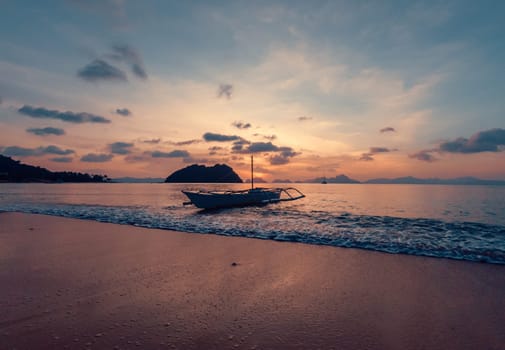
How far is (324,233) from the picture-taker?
15664mm

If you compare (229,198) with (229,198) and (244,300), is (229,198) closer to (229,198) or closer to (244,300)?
(229,198)

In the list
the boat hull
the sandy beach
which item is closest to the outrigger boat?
the boat hull

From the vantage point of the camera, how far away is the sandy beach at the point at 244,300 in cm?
447

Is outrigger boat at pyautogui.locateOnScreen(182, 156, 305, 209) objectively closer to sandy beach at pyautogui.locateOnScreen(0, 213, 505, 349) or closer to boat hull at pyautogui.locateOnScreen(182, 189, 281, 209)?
boat hull at pyautogui.locateOnScreen(182, 189, 281, 209)

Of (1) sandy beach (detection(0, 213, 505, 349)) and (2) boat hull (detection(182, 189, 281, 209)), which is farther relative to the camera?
(2) boat hull (detection(182, 189, 281, 209))

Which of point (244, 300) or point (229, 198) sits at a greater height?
point (229, 198)

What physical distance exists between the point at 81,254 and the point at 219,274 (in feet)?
19.2

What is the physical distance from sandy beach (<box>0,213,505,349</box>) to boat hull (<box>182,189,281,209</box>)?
815 inches

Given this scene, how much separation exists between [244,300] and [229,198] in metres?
29.1

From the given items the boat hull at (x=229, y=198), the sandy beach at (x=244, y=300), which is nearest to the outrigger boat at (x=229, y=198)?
the boat hull at (x=229, y=198)

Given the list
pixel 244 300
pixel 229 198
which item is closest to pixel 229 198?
pixel 229 198

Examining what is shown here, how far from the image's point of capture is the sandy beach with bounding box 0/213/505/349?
4469 mm

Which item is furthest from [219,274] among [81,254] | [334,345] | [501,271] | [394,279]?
[501,271]

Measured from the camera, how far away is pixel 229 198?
35.0m
